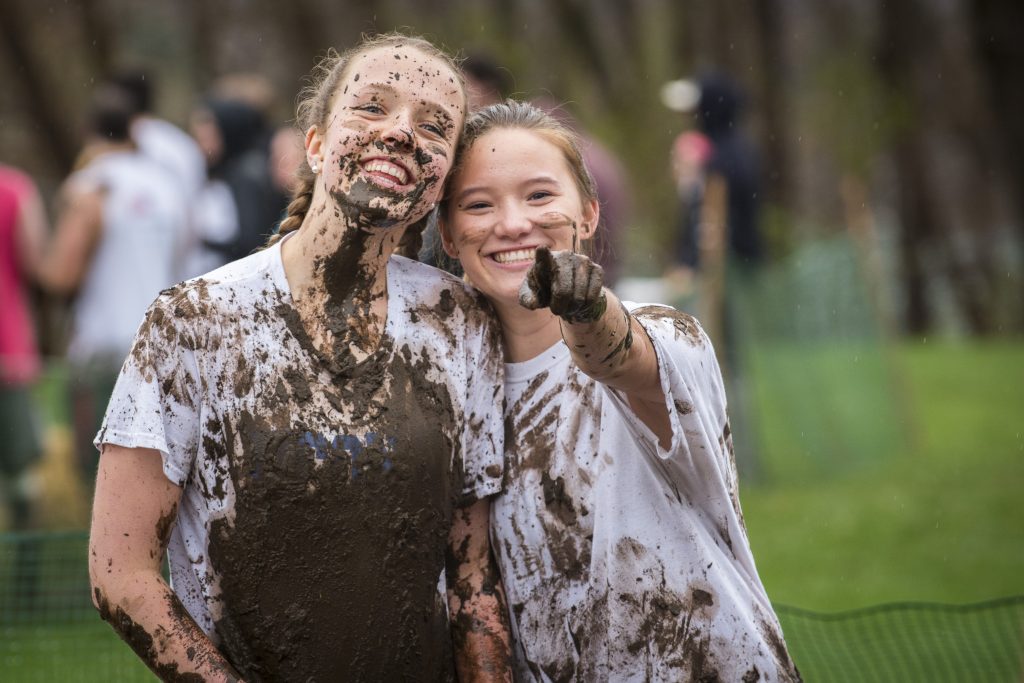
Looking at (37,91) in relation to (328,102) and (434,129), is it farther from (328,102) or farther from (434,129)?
(434,129)

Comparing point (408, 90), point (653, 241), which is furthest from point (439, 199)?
point (653, 241)

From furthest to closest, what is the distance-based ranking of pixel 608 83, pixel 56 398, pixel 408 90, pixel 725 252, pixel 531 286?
pixel 608 83 < pixel 725 252 < pixel 56 398 < pixel 408 90 < pixel 531 286

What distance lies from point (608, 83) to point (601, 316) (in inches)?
628

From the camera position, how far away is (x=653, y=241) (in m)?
15.9

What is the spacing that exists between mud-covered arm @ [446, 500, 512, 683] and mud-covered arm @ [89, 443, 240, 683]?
57cm

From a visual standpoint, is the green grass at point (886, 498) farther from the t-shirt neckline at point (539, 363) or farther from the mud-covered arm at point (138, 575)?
the mud-covered arm at point (138, 575)

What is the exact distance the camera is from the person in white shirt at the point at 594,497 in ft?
9.82

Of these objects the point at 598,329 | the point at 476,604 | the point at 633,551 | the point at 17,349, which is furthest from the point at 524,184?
the point at 17,349

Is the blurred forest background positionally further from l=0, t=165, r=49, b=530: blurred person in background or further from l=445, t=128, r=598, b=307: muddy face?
l=445, t=128, r=598, b=307: muddy face

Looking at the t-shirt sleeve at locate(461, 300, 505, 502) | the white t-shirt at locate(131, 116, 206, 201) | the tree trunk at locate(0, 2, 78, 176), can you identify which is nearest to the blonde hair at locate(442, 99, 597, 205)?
the t-shirt sleeve at locate(461, 300, 505, 502)

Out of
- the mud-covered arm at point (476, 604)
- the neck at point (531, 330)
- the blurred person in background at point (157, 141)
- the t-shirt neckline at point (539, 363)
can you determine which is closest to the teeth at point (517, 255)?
the neck at point (531, 330)

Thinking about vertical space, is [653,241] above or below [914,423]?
above

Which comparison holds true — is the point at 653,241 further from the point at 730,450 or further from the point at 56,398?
the point at 730,450

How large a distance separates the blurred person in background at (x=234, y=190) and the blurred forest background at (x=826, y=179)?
1228 mm
